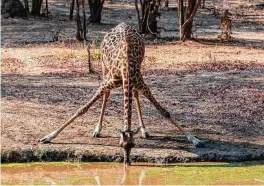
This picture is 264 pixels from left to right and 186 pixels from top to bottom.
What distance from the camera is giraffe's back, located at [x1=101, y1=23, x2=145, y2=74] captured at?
792 centimetres

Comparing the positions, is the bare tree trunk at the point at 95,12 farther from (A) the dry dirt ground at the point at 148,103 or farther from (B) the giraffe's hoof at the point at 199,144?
(B) the giraffe's hoof at the point at 199,144

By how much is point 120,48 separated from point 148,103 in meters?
2.70

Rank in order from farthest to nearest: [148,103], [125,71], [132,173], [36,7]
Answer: [36,7] < [148,103] < [125,71] < [132,173]

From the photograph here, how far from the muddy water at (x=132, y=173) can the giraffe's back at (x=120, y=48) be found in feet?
3.97

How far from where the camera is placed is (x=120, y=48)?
314 inches

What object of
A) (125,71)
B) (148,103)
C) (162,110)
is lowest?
(148,103)

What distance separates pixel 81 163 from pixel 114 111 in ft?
7.67

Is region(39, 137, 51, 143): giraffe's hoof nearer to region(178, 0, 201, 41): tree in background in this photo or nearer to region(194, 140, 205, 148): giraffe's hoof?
region(194, 140, 205, 148): giraffe's hoof

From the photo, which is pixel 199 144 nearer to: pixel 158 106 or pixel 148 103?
pixel 158 106

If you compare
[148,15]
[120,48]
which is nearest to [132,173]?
[120,48]

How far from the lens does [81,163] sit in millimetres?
7715

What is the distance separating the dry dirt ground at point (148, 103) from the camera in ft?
26.3

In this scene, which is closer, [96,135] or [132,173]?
[132,173]

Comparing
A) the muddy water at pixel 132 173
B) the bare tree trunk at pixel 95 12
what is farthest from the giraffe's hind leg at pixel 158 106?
the bare tree trunk at pixel 95 12
